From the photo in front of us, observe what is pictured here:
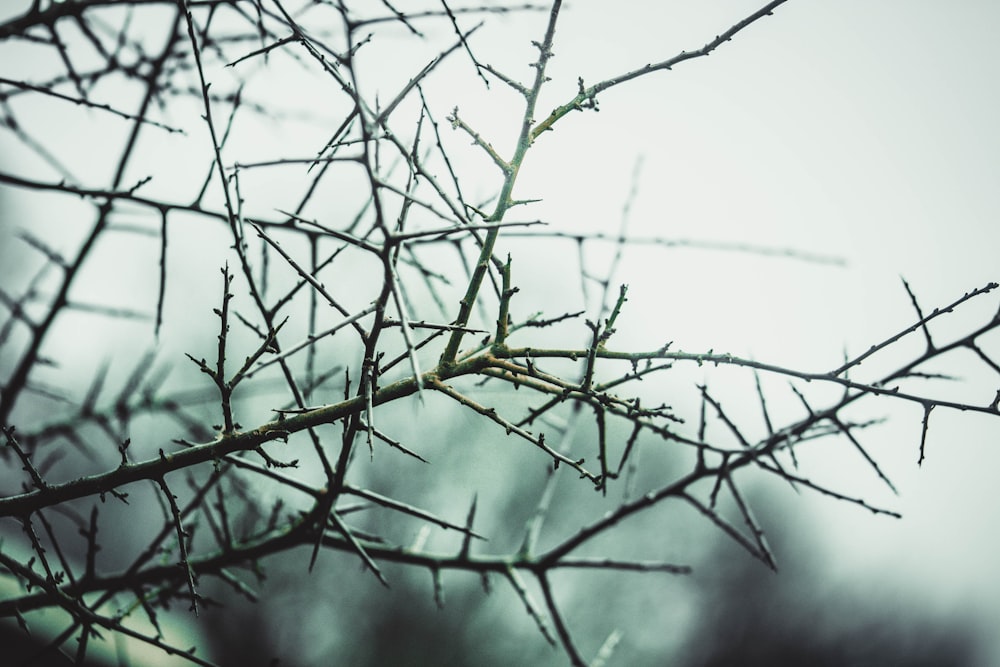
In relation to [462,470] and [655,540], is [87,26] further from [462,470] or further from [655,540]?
[655,540]

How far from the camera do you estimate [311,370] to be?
193 centimetres

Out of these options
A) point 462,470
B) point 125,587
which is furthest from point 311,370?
point 462,470

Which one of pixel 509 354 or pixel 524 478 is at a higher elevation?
pixel 524 478

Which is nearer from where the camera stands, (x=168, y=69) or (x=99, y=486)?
(x=99, y=486)

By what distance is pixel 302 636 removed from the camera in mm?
14539

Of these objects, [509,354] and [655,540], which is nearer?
[509,354]

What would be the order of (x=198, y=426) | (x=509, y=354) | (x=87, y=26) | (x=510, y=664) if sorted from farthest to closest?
1. (x=510, y=664)
2. (x=198, y=426)
3. (x=87, y=26)
4. (x=509, y=354)

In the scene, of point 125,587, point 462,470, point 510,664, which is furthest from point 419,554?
point 510,664

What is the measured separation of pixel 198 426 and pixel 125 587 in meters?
0.78

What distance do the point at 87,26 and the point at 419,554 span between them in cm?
182

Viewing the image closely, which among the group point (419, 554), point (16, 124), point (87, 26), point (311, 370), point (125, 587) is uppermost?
point (87, 26)

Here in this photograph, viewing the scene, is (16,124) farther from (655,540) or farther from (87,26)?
(655,540)

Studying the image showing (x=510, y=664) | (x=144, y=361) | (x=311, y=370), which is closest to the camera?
(x=311, y=370)

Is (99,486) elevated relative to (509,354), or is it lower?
lower
